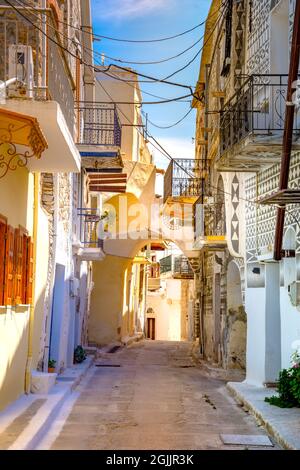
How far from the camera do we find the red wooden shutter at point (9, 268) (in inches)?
379

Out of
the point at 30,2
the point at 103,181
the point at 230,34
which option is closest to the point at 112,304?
the point at 103,181

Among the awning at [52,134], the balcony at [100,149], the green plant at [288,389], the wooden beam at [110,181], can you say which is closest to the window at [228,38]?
the balcony at [100,149]

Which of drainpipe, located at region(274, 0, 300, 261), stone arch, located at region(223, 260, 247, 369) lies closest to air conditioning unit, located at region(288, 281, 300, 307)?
drainpipe, located at region(274, 0, 300, 261)

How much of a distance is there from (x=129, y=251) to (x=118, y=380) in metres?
13.2

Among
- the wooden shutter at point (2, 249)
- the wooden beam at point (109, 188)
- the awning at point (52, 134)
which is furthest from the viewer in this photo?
the wooden beam at point (109, 188)

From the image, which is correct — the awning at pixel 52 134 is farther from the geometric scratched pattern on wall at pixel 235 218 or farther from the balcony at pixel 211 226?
the balcony at pixel 211 226

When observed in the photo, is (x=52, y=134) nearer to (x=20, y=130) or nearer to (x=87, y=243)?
(x=20, y=130)

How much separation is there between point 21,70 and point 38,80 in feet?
3.79

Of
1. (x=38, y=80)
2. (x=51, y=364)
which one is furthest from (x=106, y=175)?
(x=38, y=80)

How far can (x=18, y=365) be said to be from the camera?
35.9ft

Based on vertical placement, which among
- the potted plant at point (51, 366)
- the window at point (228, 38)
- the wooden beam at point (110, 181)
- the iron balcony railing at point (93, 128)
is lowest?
the potted plant at point (51, 366)

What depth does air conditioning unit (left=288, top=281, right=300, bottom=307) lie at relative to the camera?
1137cm

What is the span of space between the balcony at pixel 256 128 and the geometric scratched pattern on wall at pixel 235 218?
2.26 m

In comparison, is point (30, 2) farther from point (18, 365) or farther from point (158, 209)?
point (158, 209)
